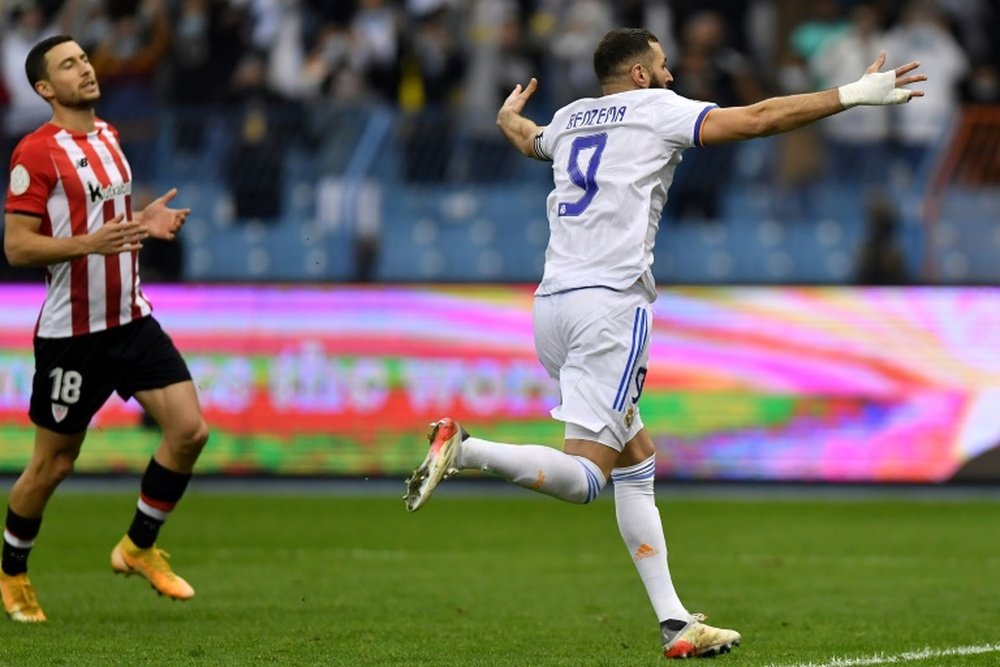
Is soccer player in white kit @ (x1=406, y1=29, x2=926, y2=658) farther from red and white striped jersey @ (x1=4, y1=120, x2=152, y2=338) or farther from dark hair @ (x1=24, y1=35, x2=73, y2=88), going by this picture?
dark hair @ (x1=24, y1=35, x2=73, y2=88)

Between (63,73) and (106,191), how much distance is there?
0.56 m

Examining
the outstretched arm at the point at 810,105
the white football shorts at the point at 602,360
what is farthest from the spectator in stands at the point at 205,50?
the outstretched arm at the point at 810,105

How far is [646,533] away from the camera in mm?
7496

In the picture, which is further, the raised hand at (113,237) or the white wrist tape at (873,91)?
the raised hand at (113,237)

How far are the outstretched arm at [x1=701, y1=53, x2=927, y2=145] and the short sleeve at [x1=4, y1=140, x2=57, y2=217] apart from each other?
3.20m

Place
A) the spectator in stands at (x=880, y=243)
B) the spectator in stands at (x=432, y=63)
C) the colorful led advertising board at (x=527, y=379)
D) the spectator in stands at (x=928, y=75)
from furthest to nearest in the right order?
the spectator in stands at (x=432, y=63), the spectator in stands at (x=928, y=75), the spectator in stands at (x=880, y=243), the colorful led advertising board at (x=527, y=379)

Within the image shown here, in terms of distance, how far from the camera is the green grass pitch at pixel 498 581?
773 centimetres

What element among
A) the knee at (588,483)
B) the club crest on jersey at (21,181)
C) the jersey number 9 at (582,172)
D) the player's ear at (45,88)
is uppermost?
the player's ear at (45,88)

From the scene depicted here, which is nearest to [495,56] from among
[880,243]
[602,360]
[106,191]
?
[880,243]

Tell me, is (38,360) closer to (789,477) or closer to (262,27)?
(789,477)

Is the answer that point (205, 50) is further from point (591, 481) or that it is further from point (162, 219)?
point (591, 481)

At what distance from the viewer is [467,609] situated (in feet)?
30.2

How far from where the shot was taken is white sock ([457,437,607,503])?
6.83 metres

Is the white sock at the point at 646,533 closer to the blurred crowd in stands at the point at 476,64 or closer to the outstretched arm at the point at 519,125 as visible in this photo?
the outstretched arm at the point at 519,125
